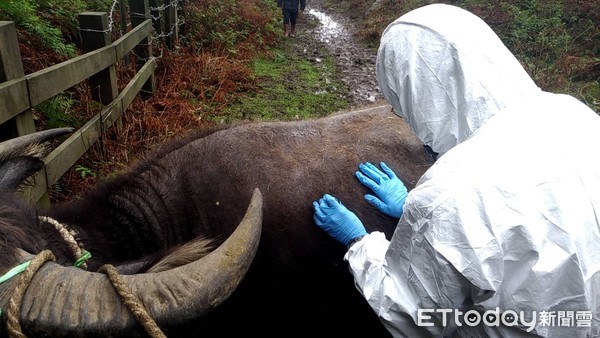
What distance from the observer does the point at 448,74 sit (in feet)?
8.45

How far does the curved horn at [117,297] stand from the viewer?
5.49 feet

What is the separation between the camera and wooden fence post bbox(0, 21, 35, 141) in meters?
3.26

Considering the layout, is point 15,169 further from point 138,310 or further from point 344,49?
point 344,49

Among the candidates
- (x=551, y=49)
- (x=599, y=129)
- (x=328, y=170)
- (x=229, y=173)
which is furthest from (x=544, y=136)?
(x=551, y=49)

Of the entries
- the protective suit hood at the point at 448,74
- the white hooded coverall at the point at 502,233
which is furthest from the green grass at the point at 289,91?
→ the white hooded coverall at the point at 502,233

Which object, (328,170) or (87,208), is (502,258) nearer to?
(328,170)

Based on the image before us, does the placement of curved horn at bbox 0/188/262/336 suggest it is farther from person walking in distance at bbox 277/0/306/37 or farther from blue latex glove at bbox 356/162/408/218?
person walking in distance at bbox 277/0/306/37

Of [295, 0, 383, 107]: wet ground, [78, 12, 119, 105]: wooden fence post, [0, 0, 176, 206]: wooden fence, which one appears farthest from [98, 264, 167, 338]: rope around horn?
[295, 0, 383, 107]: wet ground

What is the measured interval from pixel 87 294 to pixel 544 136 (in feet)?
6.39

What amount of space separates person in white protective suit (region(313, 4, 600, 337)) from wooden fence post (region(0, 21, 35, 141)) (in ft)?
8.56

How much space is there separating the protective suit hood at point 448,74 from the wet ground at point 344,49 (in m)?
2.93

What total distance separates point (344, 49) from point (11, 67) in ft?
37.8

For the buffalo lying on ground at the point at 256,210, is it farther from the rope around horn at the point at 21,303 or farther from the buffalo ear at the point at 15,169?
the rope around horn at the point at 21,303

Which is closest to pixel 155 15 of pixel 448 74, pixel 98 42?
pixel 98 42
